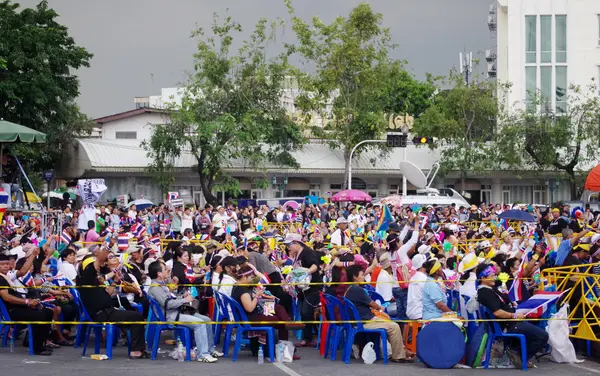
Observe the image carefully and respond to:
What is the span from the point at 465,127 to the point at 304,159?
9171 millimetres

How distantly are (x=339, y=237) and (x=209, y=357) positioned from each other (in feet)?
27.4

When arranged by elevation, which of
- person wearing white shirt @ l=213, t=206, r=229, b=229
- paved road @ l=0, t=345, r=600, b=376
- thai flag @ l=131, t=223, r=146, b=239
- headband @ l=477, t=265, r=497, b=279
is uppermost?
person wearing white shirt @ l=213, t=206, r=229, b=229

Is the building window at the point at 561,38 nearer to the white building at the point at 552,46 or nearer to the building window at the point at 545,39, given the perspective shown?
the white building at the point at 552,46

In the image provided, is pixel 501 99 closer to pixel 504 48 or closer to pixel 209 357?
pixel 504 48

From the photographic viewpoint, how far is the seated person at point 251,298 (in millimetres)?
12180

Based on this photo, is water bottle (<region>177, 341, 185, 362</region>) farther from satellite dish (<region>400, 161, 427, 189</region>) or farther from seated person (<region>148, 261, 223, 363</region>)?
satellite dish (<region>400, 161, 427, 189</region>)

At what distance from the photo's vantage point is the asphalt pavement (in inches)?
453

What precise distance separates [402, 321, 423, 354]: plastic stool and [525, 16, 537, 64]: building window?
47.1 m

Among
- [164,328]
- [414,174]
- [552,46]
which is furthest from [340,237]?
[552,46]

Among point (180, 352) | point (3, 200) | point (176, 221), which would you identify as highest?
point (3, 200)

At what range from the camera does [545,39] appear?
5734 centimetres

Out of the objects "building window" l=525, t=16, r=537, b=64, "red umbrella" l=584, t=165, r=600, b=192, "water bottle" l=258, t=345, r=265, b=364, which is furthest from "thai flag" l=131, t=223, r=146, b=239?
"building window" l=525, t=16, r=537, b=64

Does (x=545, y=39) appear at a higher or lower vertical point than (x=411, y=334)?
higher

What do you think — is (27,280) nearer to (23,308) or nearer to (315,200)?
(23,308)
